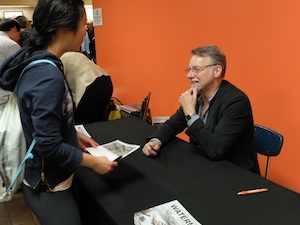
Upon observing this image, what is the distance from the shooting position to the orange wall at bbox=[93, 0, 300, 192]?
6.13ft

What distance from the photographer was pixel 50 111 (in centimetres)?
85

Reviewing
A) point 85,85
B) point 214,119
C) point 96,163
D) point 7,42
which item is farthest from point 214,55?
point 7,42

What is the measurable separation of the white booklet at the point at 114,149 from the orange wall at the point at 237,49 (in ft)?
3.56

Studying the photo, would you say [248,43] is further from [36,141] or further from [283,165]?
[36,141]

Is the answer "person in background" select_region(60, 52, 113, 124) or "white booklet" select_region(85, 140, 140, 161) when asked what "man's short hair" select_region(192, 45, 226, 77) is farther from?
"person in background" select_region(60, 52, 113, 124)

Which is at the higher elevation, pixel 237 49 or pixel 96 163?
pixel 237 49

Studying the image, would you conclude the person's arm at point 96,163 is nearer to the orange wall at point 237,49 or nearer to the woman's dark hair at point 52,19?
the woman's dark hair at point 52,19

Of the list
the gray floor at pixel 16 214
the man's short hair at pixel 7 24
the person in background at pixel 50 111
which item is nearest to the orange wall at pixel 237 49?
the man's short hair at pixel 7 24

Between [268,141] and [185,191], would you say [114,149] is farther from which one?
[268,141]

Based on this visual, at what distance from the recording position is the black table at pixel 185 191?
962 millimetres

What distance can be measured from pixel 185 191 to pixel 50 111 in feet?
1.96

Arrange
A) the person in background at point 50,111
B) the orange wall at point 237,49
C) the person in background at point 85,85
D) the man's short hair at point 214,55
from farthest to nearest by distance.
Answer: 1. the person in background at point 85,85
2. the orange wall at point 237,49
3. the man's short hair at point 214,55
4. the person in background at point 50,111

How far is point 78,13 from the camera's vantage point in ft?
3.16

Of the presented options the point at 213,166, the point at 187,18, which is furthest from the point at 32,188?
the point at 187,18
